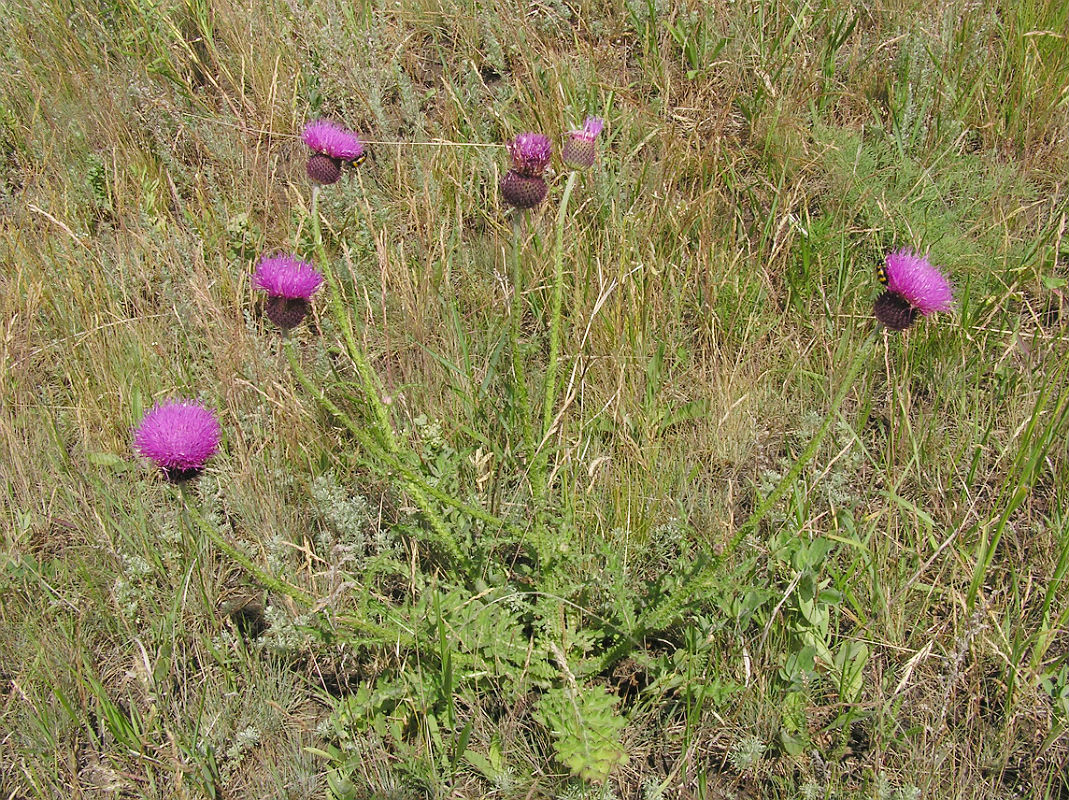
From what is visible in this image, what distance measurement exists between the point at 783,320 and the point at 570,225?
765 mm

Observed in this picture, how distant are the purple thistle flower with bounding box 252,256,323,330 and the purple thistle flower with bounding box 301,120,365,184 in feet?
0.86

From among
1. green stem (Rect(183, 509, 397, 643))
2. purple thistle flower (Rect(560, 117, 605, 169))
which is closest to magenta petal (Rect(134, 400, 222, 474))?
green stem (Rect(183, 509, 397, 643))

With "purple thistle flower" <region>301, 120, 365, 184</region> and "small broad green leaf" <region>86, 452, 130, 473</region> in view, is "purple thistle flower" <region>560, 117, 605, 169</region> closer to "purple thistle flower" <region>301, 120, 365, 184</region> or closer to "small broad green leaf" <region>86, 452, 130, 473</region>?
"purple thistle flower" <region>301, 120, 365, 184</region>

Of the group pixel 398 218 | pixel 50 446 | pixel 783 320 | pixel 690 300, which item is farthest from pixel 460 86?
pixel 50 446

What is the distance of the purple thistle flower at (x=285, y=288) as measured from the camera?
191 cm

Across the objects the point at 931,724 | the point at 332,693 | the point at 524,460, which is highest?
the point at 524,460

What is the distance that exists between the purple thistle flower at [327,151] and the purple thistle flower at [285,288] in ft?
0.86

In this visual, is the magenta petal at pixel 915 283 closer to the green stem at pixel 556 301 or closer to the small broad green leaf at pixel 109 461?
the green stem at pixel 556 301

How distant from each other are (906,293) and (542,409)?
1084mm

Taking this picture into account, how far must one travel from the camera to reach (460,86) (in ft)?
11.8

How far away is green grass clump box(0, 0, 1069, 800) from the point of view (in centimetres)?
182

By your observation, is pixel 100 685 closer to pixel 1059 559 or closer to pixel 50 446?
pixel 50 446

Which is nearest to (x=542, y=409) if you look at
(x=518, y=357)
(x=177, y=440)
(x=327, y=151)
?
(x=518, y=357)

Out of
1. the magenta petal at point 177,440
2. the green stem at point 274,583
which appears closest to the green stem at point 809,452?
the green stem at point 274,583
